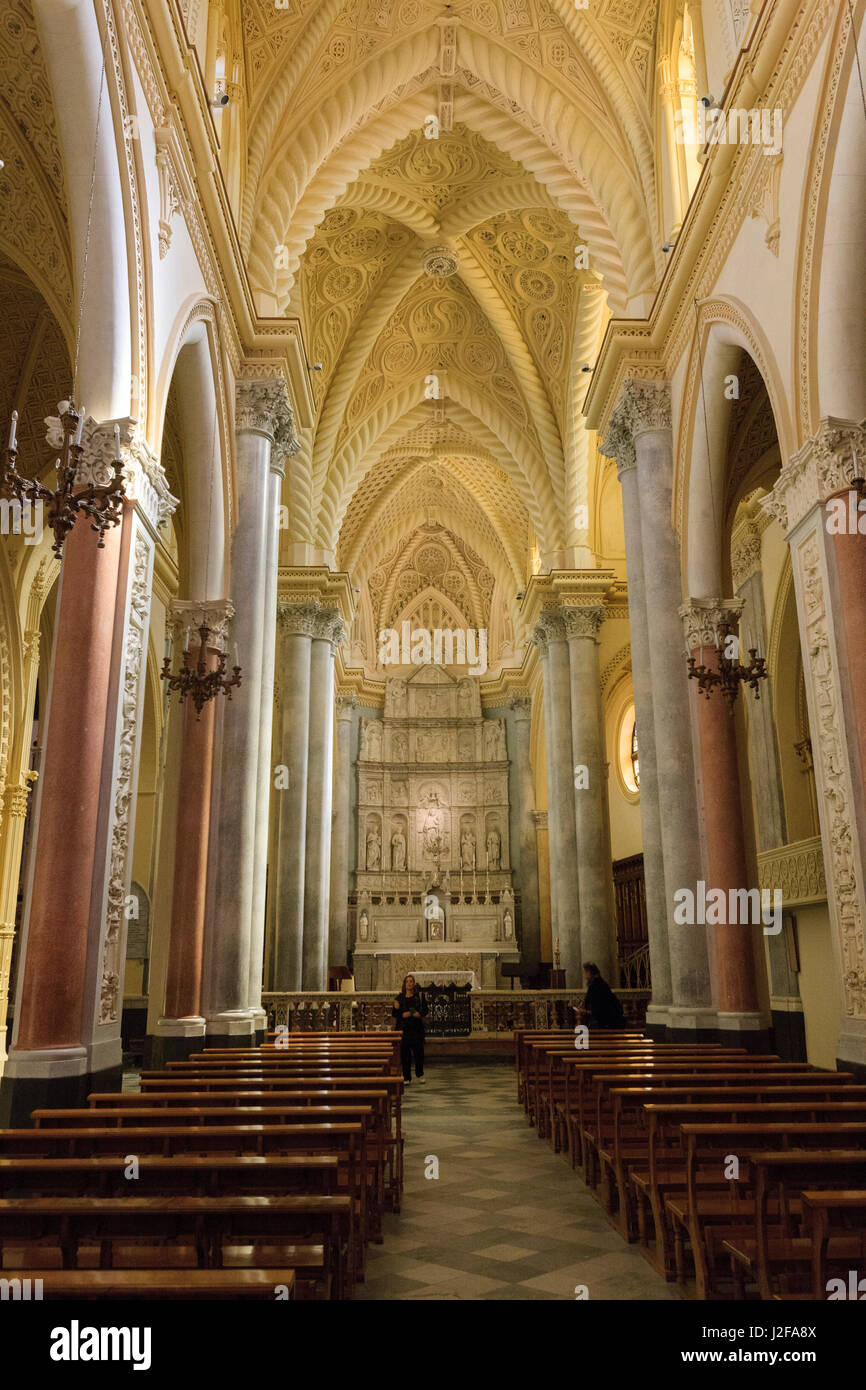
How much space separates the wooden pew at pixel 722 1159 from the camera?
14.0 feet

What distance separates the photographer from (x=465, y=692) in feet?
104

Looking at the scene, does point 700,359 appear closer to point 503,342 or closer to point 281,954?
point 503,342

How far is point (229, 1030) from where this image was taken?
10555 mm

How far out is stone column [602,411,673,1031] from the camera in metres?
11.8

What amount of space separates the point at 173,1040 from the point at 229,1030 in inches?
27.9

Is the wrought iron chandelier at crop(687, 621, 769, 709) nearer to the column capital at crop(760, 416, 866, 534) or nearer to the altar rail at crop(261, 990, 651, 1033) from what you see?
the column capital at crop(760, 416, 866, 534)

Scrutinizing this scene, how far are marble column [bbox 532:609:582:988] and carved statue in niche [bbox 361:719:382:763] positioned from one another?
10.5 meters

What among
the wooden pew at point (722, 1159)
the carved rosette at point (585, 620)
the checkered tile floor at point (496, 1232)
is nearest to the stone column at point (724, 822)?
the checkered tile floor at point (496, 1232)

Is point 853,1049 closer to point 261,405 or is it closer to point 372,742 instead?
point 261,405

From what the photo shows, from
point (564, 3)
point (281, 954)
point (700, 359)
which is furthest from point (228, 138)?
point (281, 954)

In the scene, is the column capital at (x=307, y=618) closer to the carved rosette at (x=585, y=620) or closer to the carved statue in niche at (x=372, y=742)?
the carved rosette at (x=585, y=620)

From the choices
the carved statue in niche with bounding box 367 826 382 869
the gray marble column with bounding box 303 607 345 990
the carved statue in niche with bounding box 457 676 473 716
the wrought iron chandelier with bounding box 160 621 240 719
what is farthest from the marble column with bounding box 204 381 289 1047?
the carved statue in niche with bounding box 457 676 473 716

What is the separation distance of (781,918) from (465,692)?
18032mm

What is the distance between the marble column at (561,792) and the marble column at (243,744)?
8.98 m
